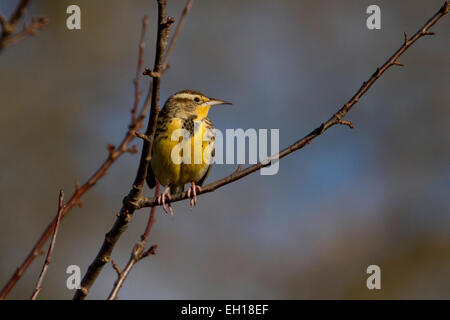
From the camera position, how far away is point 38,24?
213cm

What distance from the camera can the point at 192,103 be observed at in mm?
5586

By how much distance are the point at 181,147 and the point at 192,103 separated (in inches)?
25.7

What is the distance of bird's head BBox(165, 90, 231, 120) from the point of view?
18.0 ft

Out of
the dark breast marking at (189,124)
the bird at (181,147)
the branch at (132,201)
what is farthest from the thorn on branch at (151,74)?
the dark breast marking at (189,124)

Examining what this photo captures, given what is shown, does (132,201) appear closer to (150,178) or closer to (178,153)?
(178,153)

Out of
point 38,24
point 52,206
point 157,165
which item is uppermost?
point 52,206

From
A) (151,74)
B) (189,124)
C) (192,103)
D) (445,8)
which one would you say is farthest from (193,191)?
(445,8)

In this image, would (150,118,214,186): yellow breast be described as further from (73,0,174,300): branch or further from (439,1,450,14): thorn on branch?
(439,1,450,14): thorn on branch

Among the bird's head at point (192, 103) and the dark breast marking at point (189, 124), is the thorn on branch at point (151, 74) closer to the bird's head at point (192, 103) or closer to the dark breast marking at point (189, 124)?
the dark breast marking at point (189, 124)

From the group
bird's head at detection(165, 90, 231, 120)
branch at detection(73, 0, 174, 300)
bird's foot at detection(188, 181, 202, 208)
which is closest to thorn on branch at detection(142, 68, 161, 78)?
branch at detection(73, 0, 174, 300)

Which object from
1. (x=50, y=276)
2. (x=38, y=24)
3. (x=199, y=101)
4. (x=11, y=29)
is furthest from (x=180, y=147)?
(x=50, y=276)
